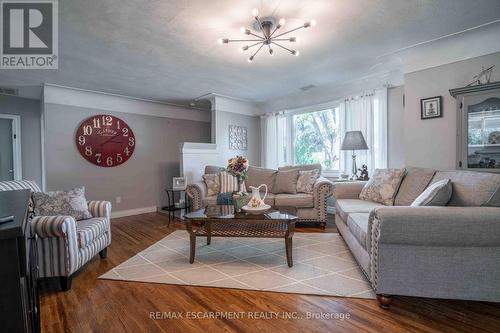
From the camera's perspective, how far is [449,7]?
7.57ft

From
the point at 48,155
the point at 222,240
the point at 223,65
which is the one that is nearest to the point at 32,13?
the point at 223,65

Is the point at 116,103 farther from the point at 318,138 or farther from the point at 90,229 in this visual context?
the point at 318,138

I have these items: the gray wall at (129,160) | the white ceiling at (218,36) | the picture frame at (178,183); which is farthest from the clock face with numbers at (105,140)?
the picture frame at (178,183)

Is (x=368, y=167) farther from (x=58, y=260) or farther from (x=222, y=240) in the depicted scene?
(x=58, y=260)

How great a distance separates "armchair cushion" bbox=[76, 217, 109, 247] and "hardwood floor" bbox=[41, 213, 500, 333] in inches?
13.9

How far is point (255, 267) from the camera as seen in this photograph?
252 centimetres

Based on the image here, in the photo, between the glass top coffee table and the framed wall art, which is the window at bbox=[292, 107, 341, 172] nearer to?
the framed wall art

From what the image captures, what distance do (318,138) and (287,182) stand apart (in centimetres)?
143

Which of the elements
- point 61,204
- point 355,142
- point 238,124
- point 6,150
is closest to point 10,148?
point 6,150

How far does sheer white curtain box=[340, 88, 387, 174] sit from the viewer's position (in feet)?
Result: 13.7

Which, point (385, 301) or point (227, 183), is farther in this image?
point (227, 183)

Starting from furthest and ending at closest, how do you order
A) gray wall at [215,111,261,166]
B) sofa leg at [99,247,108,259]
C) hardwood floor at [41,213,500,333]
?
gray wall at [215,111,261,166], sofa leg at [99,247,108,259], hardwood floor at [41,213,500,333]

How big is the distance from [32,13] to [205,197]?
2872mm

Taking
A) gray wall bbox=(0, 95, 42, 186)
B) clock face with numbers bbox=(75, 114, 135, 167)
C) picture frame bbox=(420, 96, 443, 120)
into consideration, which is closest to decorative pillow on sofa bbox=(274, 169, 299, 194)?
picture frame bbox=(420, 96, 443, 120)
